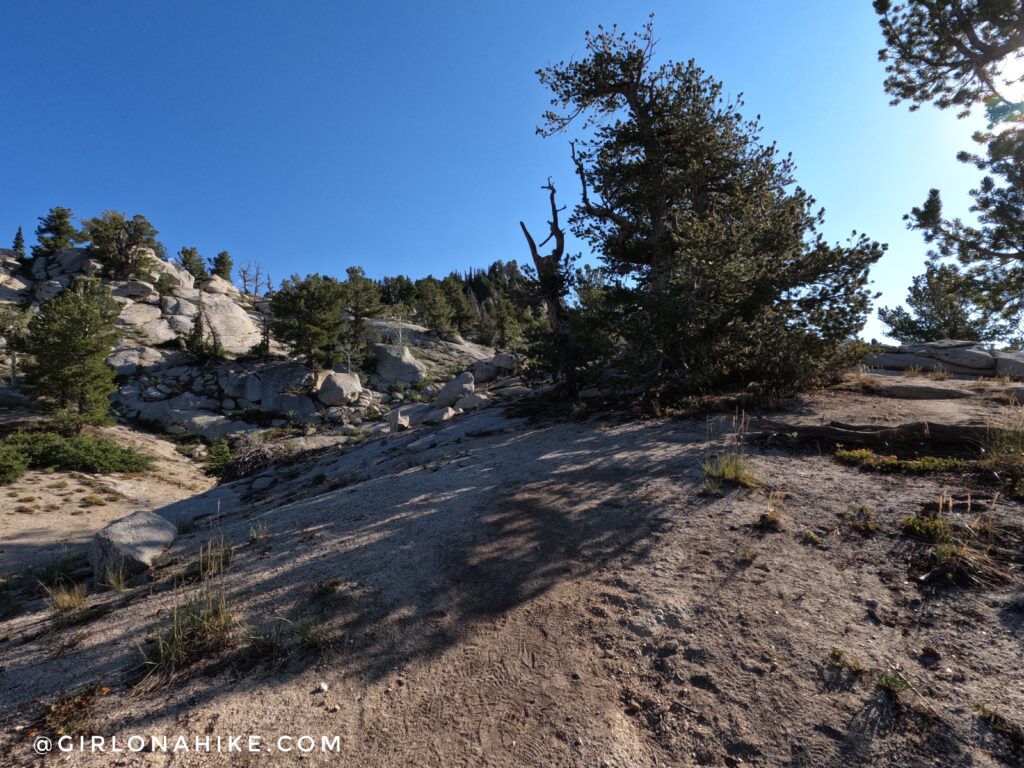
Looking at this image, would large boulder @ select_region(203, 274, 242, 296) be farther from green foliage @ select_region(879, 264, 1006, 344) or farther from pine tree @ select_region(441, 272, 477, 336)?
green foliage @ select_region(879, 264, 1006, 344)

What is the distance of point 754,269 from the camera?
10.4 meters

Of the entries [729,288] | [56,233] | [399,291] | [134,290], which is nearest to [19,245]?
[56,233]

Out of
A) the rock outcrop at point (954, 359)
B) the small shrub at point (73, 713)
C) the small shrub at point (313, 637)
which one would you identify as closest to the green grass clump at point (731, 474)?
the small shrub at point (313, 637)

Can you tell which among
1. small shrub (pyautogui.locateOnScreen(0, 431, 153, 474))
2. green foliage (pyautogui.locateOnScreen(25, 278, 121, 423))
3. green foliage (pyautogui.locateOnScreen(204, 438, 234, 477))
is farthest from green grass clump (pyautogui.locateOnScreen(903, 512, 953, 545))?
green foliage (pyautogui.locateOnScreen(25, 278, 121, 423))

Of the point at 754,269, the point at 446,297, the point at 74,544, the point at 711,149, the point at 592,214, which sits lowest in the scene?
the point at 74,544

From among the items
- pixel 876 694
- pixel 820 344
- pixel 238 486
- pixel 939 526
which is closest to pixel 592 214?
pixel 820 344

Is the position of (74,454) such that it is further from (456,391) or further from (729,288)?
(729,288)

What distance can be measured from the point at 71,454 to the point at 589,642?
3170 centimetres

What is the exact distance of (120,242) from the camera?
189ft

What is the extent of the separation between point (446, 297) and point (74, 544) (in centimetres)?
5864

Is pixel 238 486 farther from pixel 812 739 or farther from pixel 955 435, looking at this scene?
pixel 955 435

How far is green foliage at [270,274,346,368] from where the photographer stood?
3897 cm

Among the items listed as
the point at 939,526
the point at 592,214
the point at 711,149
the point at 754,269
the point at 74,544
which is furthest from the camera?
the point at 592,214

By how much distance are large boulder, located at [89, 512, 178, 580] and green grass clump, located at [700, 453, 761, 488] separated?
8.98 m
